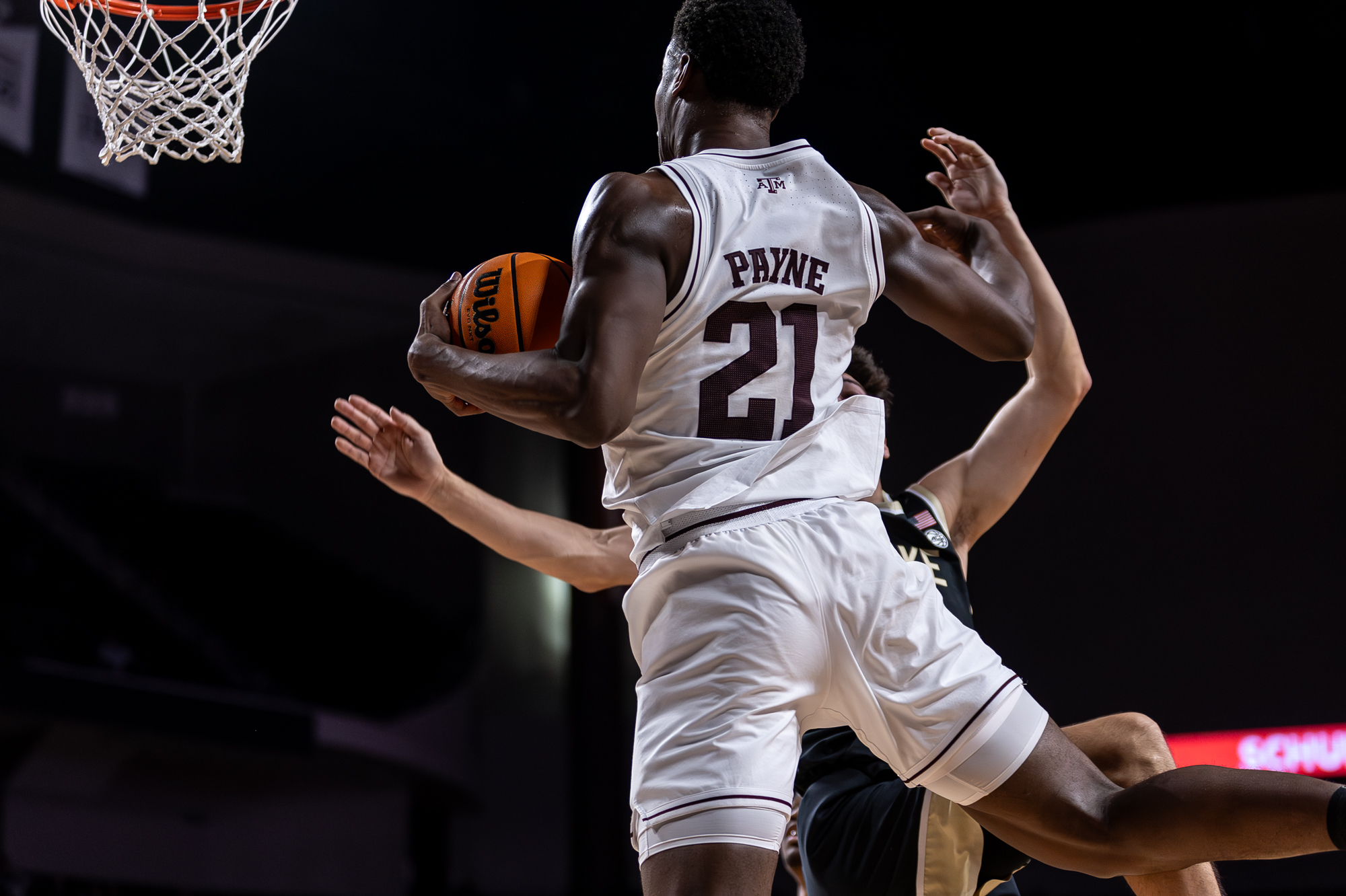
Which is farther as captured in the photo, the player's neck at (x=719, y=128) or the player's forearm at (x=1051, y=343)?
the player's forearm at (x=1051, y=343)

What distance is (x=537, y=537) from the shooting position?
10.5ft

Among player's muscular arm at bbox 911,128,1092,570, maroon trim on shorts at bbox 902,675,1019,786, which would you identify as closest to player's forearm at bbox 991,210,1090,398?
player's muscular arm at bbox 911,128,1092,570

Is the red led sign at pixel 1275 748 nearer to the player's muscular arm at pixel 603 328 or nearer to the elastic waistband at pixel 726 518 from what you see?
the elastic waistband at pixel 726 518

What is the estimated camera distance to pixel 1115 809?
199 cm

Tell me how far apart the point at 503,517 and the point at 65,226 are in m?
9.97

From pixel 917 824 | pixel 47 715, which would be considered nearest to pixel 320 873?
pixel 47 715

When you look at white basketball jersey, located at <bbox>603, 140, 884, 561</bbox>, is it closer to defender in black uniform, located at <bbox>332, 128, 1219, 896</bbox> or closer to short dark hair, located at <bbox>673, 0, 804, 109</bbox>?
short dark hair, located at <bbox>673, 0, 804, 109</bbox>

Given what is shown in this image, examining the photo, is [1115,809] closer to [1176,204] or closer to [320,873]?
[1176,204]

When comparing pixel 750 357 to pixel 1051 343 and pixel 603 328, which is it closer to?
pixel 603 328

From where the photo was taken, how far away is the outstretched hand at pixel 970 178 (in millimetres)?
3143

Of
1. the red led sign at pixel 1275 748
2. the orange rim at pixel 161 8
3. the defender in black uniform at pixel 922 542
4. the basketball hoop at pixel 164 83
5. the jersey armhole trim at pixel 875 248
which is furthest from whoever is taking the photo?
the red led sign at pixel 1275 748

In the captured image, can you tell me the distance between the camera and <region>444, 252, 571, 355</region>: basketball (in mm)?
2340

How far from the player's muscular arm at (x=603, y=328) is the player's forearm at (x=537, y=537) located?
964mm

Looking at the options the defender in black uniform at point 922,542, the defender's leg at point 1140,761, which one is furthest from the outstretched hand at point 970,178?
the defender's leg at point 1140,761
